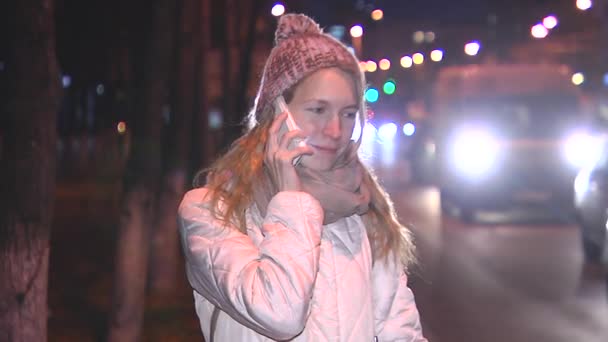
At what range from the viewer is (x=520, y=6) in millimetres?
26438

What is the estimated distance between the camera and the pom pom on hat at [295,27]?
10.6 ft

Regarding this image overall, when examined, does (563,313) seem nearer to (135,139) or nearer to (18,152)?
(135,139)

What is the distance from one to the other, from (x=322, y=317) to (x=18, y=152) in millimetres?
2886

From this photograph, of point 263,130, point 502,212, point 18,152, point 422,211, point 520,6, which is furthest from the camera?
point 520,6

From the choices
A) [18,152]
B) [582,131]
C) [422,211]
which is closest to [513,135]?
[582,131]

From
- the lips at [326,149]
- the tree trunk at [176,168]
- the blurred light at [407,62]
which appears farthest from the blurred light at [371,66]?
the lips at [326,149]

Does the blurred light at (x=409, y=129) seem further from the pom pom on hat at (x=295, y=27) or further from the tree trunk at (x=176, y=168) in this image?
the pom pom on hat at (x=295, y=27)

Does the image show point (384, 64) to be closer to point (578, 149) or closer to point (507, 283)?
point (578, 149)

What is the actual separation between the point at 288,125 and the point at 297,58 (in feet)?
0.74

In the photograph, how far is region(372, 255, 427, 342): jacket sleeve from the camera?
9.90ft

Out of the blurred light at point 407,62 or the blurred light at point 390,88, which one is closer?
the blurred light at point 390,88

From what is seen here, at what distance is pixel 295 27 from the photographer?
3229 millimetres

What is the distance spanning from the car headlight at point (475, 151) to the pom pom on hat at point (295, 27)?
15.1 m

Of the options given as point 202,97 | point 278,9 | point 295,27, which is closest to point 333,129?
point 295,27
